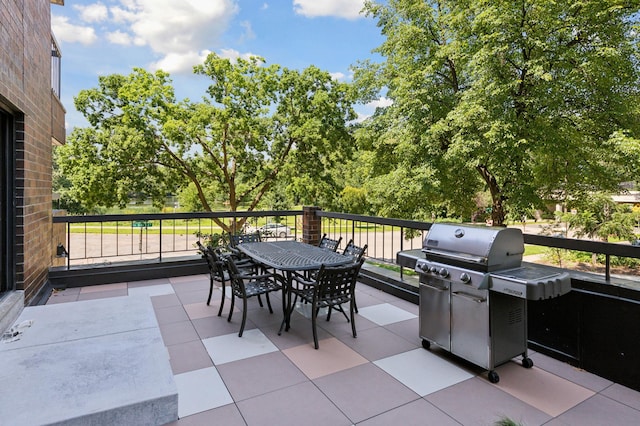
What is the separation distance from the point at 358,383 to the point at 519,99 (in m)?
8.79

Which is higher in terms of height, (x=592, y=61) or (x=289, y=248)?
(x=592, y=61)

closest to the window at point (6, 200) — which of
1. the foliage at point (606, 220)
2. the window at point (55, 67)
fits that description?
the window at point (55, 67)

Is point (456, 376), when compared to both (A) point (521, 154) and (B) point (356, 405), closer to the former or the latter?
(B) point (356, 405)

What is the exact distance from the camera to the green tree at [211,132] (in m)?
12.8

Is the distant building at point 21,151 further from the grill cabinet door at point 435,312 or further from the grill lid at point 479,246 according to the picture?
the grill lid at point 479,246

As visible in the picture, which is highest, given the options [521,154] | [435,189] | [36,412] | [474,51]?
[474,51]

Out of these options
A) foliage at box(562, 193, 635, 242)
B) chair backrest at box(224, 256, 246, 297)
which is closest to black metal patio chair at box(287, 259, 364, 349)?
chair backrest at box(224, 256, 246, 297)

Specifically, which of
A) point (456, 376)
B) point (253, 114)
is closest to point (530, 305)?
point (456, 376)

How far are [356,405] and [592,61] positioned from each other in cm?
939

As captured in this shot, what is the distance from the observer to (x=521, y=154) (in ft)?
28.0

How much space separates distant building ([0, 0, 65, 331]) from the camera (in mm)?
2572

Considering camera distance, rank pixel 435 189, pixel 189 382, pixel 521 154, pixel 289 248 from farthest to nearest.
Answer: pixel 435 189
pixel 521 154
pixel 289 248
pixel 189 382

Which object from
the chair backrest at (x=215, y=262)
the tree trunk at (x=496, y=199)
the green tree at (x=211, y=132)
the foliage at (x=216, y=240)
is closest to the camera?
the chair backrest at (x=215, y=262)

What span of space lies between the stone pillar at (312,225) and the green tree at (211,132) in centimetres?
707
